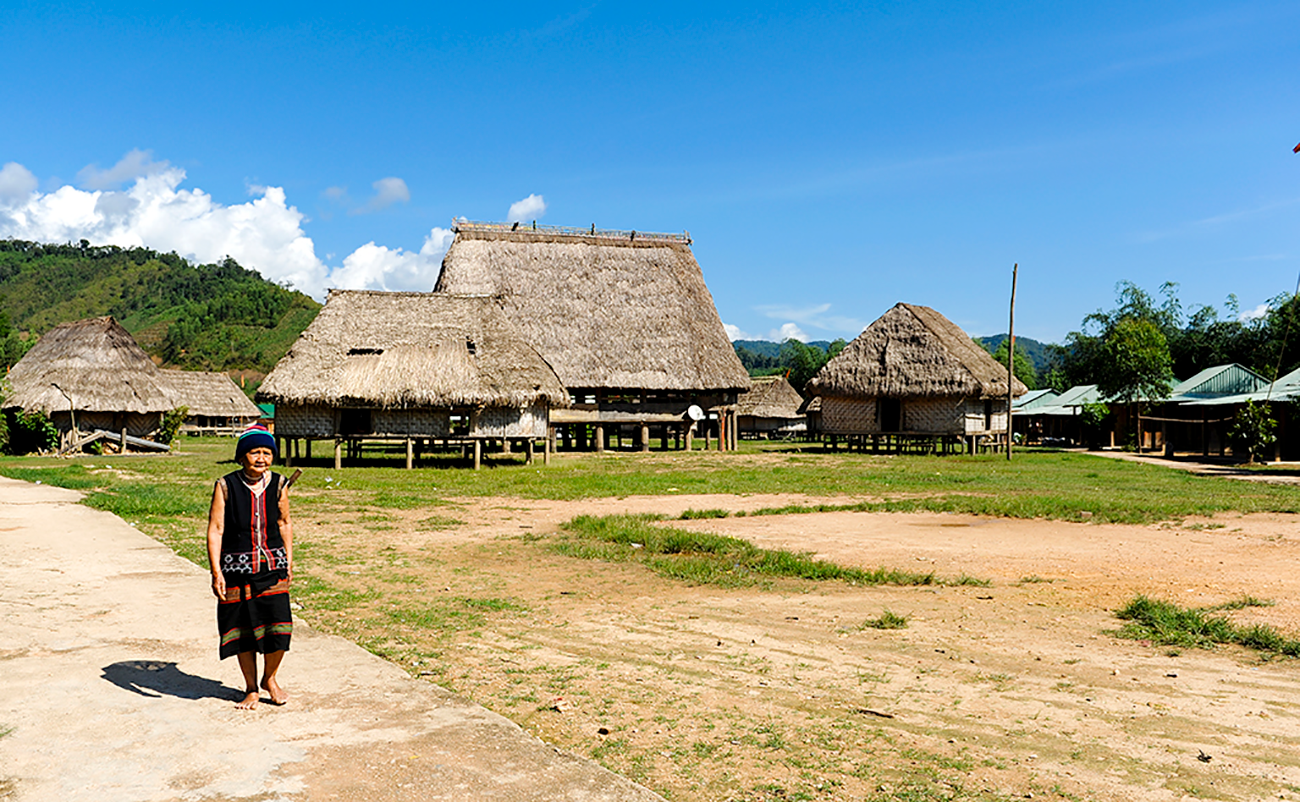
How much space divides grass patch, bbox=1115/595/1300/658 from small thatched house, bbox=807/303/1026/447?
26.9 meters

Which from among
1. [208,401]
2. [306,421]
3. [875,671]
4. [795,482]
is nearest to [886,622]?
[875,671]

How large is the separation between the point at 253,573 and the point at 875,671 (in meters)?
3.49

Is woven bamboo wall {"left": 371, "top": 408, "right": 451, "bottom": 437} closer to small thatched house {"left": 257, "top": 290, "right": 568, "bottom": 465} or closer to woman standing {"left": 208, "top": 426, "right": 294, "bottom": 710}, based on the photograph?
small thatched house {"left": 257, "top": 290, "right": 568, "bottom": 465}

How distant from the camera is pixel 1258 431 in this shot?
88.3ft

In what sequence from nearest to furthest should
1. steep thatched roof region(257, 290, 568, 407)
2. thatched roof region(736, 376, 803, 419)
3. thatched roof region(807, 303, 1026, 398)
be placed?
steep thatched roof region(257, 290, 568, 407)
thatched roof region(807, 303, 1026, 398)
thatched roof region(736, 376, 803, 419)

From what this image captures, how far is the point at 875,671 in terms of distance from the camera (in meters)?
5.68

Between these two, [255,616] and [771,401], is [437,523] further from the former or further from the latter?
[771,401]

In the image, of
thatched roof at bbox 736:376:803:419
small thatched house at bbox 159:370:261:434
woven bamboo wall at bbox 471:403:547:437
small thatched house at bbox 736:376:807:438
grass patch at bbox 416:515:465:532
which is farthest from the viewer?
small thatched house at bbox 736:376:807:438

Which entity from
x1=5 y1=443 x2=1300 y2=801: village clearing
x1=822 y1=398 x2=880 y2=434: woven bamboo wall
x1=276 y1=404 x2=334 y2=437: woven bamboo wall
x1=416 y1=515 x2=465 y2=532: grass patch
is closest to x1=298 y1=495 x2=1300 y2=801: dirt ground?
x1=5 y1=443 x2=1300 y2=801: village clearing

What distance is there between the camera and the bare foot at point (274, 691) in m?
4.52

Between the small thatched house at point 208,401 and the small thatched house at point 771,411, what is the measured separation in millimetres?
28391

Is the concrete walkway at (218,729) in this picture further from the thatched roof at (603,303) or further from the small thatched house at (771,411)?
the small thatched house at (771,411)

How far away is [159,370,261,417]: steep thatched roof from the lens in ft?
A: 180

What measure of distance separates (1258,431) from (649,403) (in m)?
18.9
